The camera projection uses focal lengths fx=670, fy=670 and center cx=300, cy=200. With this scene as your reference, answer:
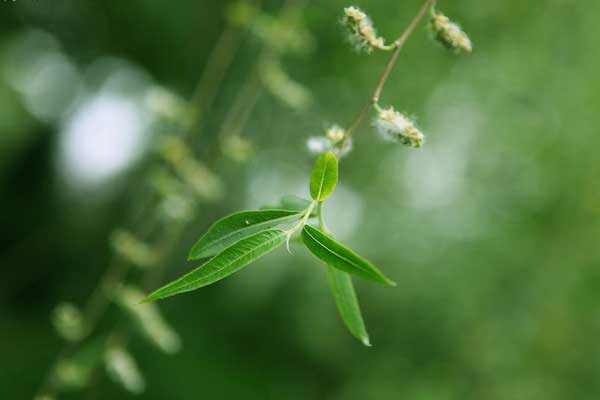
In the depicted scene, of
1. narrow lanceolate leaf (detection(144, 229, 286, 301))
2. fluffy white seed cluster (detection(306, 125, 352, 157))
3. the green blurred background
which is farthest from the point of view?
the green blurred background

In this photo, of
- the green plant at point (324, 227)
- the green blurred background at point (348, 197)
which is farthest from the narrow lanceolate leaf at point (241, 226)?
A: the green blurred background at point (348, 197)

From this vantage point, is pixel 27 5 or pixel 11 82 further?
pixel 11 82

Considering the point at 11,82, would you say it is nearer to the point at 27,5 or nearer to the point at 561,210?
the point at 27,5

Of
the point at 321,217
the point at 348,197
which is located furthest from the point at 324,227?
the point at 348,197

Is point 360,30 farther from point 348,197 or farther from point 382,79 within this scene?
point 348,197

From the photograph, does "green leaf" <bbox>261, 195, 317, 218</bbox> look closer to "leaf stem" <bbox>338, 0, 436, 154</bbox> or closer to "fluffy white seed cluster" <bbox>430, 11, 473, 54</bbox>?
"leaf stem" <bbox>338, 0, 436, 154</bbox>

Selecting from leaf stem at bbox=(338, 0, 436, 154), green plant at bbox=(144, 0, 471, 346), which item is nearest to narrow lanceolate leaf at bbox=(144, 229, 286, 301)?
green plant at bbox=(144, 0, 471, 346)

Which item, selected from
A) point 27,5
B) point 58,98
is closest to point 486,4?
point 27,5

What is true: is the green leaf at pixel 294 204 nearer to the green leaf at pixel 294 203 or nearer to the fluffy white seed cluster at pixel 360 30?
the green leaf at pixel 294 203
